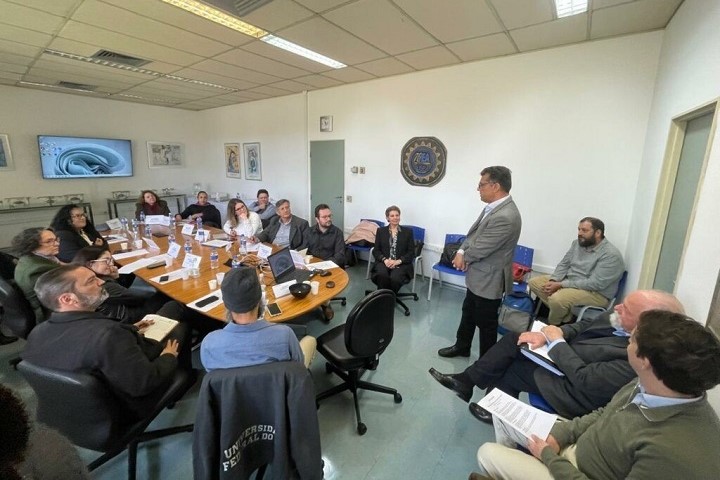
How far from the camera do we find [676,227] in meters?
1.94

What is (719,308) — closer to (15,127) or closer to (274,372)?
(274,372)

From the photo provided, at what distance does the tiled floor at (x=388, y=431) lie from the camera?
1.67m

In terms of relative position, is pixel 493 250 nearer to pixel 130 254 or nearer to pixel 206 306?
pixel 206 306

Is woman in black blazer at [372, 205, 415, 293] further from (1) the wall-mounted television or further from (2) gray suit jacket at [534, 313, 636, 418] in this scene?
(1) the wall-mounted television

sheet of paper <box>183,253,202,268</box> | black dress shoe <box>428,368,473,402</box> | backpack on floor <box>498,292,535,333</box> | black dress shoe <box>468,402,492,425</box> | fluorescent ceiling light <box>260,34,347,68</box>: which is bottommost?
black dress shoe <box>468,402,492,425</box>

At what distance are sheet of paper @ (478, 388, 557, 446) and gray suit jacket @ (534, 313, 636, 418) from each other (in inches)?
6.3

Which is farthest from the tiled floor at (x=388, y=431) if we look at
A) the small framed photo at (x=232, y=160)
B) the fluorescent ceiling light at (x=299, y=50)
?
the small framed photo at (x=232, y=160)

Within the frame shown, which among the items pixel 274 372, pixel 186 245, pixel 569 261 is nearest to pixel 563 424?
pixel 274 372

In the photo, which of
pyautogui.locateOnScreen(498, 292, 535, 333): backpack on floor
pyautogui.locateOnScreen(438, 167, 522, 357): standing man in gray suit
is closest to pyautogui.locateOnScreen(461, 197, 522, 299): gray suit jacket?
pyautogui.locateOnScreen(438, 167, 522, 357): standing man in gray suit

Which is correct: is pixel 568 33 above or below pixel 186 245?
above

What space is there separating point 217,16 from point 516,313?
3.77 meters

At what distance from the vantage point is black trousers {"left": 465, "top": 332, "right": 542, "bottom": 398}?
180cm

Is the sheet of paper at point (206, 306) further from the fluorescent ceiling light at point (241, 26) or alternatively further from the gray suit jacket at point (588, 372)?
the fluorescent ceiling light at point (241, 26)

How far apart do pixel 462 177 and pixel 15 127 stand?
7470 millimetres
